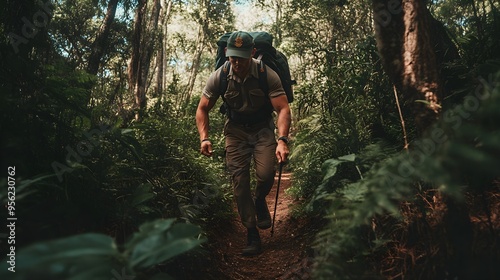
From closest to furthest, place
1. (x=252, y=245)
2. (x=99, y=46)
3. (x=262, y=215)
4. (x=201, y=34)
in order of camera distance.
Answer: (x=252, y=245) < (x=262, y=215) < (x=99, y=46) < (x=201, y=34)

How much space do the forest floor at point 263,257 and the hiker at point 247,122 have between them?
0.23 meters

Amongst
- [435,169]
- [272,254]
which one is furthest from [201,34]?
[435,169]

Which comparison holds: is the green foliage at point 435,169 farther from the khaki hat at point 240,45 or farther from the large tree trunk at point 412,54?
the khaki hat at point 240,45

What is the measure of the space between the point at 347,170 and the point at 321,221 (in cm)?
67

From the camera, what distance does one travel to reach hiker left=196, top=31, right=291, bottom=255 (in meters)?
4.29

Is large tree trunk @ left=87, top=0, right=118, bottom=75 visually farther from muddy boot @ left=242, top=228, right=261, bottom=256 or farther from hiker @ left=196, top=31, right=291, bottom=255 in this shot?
muddy boot @ left=242, top=228, right=261, bottom=256

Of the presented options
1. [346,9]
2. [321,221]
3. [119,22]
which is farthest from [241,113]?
[119,22]

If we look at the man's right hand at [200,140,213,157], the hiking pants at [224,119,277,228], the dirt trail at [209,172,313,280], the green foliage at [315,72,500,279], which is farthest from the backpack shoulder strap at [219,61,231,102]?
the green foliage at [315,72,500,279]

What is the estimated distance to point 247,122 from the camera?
469cm

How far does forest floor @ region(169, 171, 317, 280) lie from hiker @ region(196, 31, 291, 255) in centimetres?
23

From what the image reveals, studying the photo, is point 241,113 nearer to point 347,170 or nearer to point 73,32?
point 347,170

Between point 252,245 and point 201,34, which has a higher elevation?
point 201,34

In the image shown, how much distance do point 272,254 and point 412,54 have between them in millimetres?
2757

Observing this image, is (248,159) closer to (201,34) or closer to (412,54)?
(412,54)
